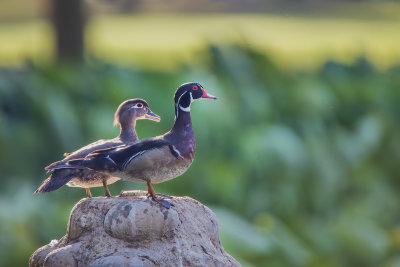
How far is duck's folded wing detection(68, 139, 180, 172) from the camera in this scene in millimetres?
2928

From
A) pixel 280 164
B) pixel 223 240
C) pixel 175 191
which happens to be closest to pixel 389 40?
pixel 280 164

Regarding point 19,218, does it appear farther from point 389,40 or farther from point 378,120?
point 389,40

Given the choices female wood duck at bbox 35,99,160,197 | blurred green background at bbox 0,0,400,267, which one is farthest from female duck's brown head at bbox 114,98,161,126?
blurred green background at bbox 0,0,400,267

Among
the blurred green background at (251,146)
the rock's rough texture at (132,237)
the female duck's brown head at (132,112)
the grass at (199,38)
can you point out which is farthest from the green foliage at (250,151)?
the grass at (199,38)

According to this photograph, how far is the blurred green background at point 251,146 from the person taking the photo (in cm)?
624

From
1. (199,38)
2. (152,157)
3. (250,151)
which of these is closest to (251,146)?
(250,151)

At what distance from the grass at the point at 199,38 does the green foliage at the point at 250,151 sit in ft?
17.6

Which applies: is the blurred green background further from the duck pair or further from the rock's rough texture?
the duck pair

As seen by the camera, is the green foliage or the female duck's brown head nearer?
the female duck's brown head

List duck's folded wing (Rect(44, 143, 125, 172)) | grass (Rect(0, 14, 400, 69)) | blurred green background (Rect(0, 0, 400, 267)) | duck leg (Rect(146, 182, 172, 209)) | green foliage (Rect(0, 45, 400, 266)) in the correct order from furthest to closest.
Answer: grass (Rect(0, 14, 400, 69)) → green foliage (Rect(0, 45, 400, 266)) → blurred green background (Rect(0, 0, 400, 267)) → duck leg (Rect(146, 182, 172, 209)) → duck's folded wing (Rect(44, 143, 125, 172))

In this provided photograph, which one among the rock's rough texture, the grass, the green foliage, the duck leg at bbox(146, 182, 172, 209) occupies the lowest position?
the rock's rough texture

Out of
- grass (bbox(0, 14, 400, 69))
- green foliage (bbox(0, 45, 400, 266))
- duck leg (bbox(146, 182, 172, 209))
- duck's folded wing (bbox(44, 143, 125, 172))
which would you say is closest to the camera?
duck's folded wing (bbox(44, 143, 125, 172))

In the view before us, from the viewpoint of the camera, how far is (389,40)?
21.0m

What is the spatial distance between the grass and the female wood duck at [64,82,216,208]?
12.3 meters
